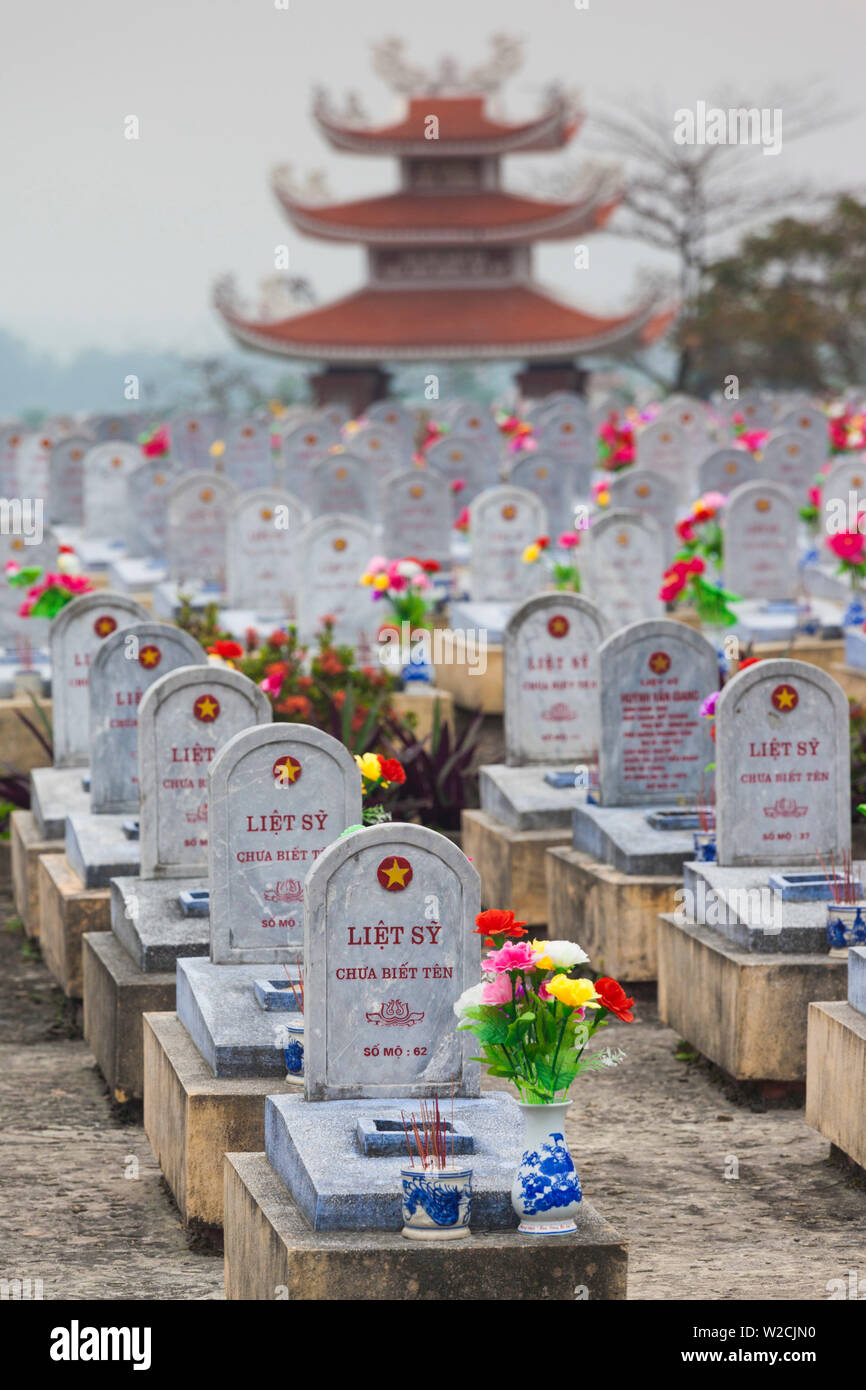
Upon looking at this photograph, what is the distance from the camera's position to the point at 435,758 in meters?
11.6

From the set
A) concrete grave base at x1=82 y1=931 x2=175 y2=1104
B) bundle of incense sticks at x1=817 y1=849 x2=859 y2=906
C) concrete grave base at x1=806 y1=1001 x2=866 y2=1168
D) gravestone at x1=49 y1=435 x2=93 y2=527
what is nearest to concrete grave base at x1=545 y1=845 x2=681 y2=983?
bundle of incense sticks at x1=817 y1=849 x2=859 y2=906

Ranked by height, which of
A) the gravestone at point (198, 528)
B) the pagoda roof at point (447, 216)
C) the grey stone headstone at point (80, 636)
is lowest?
the grey stone headstone at point (80, 636)

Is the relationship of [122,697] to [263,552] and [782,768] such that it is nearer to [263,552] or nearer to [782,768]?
[782,768]

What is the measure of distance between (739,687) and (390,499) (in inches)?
382

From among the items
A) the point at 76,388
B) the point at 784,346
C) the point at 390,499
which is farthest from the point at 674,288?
the point at 76,388

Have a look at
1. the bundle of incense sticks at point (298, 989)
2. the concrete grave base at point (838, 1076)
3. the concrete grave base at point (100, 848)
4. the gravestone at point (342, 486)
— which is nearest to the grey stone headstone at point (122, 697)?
the concrete grave base at point (100, 848)

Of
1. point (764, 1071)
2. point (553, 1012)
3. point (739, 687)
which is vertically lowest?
point (764, 1071)

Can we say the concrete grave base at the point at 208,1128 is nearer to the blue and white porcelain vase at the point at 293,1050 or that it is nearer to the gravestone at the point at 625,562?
the blue and white porcelain vase at the point at 293,1050

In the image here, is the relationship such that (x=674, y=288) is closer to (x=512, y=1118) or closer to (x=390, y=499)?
(x=390, y=499)

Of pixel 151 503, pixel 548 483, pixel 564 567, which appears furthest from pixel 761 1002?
pixel 548 483

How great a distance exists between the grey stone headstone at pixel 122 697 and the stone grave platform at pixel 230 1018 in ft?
7.96

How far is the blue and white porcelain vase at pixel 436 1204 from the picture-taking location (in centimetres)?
495

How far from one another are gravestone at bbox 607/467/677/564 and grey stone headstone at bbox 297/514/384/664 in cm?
401

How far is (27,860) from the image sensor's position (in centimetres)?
984
